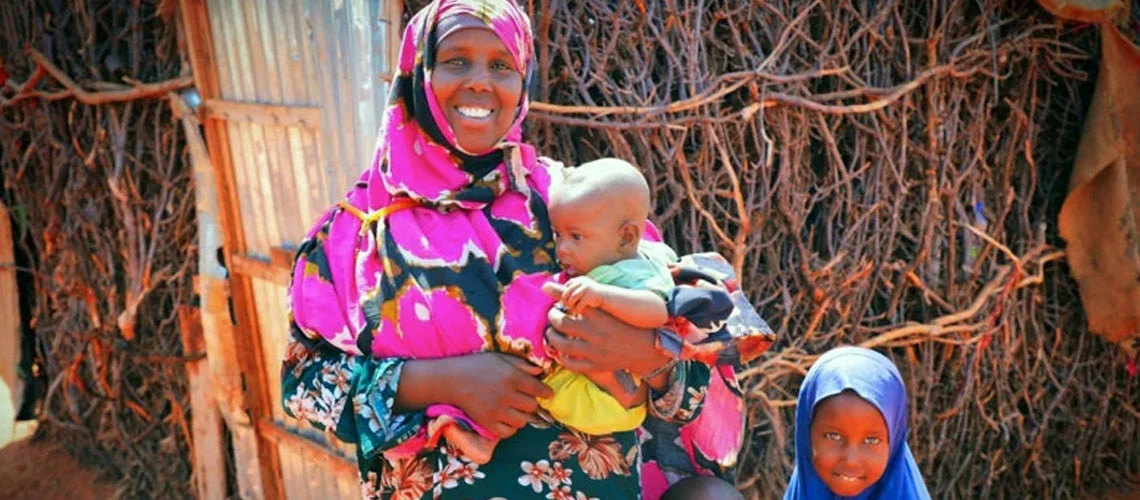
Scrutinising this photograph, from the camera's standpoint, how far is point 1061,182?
16.3 feet

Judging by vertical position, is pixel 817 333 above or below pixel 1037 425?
above

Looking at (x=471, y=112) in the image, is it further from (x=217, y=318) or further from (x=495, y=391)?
(x=217, y=318)

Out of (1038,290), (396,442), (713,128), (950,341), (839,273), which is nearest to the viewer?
(396,442)

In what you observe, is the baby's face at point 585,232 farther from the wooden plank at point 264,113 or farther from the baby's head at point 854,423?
the wooden plank at point 264,113

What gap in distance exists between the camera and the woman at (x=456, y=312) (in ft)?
6.74

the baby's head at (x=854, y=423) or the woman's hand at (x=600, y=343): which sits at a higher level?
the woman's hand at (x=600, y=343)

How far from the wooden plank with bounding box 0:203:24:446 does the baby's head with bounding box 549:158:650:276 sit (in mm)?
4767

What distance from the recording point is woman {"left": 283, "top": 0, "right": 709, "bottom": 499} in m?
2.05

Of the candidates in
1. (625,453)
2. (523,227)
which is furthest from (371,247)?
(625,453)

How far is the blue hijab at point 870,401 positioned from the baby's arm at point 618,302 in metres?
0.64

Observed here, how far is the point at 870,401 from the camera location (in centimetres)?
237

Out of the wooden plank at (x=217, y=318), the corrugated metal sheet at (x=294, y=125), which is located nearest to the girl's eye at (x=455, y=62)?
the corrugated metal sheet at (x=294, y=125)

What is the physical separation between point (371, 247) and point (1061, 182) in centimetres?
385

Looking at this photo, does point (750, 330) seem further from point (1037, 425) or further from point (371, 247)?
Answer: point (1037, 425)
